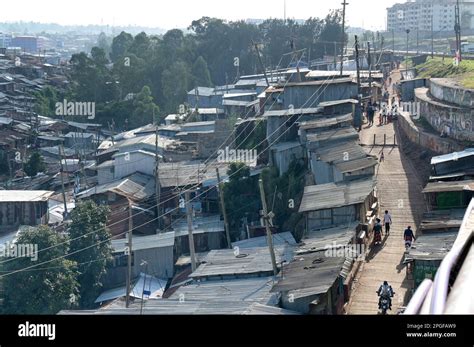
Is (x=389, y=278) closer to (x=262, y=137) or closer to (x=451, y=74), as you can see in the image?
(x=262, y=137)

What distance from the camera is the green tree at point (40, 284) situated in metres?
11.8

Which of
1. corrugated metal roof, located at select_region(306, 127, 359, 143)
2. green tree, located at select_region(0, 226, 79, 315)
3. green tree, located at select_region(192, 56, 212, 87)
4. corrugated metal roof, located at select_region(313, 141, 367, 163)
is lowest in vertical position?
green tree, located at select_region(0, 226, 79, 315)

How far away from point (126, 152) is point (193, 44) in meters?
18.1

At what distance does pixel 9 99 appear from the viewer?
3344 cm

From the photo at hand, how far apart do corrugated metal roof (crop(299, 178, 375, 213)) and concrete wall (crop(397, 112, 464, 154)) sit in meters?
2.55

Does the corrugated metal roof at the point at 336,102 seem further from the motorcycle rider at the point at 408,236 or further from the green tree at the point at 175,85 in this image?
the green tree at the point at 175,85

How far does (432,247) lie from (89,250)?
6.34 metres

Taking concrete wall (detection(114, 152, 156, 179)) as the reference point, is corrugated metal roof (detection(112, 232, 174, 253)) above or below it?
below

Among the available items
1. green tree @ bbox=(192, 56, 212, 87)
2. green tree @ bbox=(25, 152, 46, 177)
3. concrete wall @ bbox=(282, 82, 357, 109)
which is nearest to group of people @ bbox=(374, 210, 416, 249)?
concrete wall @ bbox=(282, 82, 357, 109)

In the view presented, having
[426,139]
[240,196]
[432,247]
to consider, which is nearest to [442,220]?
[432,247]

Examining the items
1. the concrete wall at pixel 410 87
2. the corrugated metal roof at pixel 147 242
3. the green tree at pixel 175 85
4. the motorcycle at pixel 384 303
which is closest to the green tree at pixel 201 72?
the green tree at pixel 175 85

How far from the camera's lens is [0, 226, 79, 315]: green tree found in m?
11.8

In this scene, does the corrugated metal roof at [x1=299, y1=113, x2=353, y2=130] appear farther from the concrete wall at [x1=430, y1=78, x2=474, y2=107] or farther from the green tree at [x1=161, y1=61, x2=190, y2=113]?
the green tree at [x1=161, y1=61, x2=190, y2=113]

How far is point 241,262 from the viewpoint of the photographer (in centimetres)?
1149
